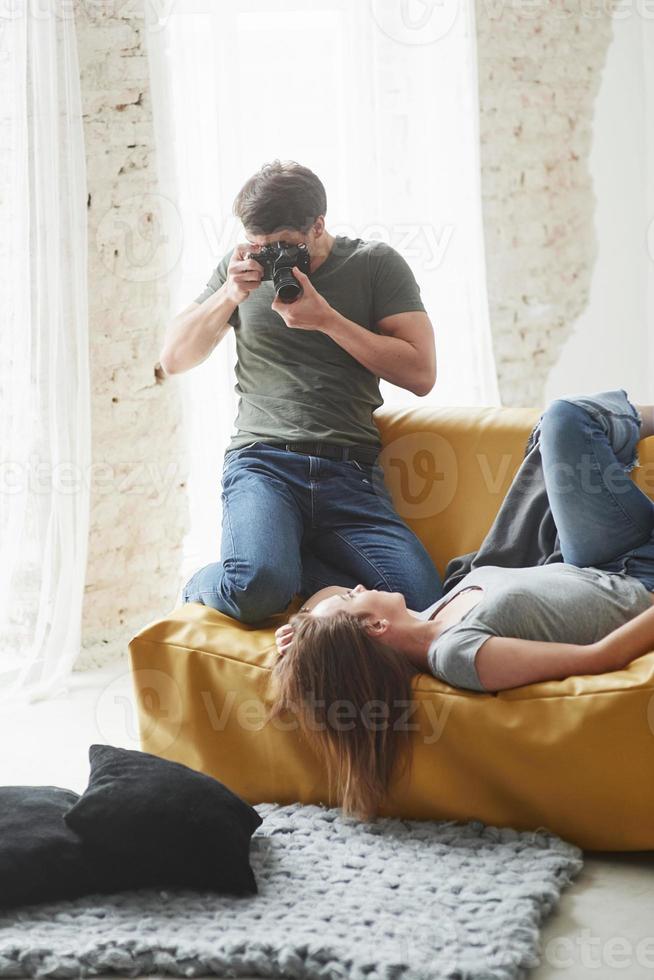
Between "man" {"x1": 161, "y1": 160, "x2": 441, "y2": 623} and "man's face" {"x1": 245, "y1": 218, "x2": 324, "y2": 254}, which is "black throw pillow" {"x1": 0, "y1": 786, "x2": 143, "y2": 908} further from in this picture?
"man's face" {"x1": 245, "y1": 218, "x2": 324, "y2": 254}

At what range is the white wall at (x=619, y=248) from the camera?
4000 mm

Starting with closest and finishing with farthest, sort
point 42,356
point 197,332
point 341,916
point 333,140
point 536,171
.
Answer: point 341,916
point 197,332
point 42,356
point 333,140
point 536,171

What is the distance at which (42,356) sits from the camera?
123 inches

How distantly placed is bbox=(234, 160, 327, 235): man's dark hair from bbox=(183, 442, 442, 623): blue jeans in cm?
50

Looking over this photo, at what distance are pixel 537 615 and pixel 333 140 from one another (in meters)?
2.13

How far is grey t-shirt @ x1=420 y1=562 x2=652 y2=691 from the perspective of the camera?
2.01 meters

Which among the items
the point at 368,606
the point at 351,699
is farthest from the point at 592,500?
the point at 351,699

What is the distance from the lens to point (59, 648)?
3184 millimetres

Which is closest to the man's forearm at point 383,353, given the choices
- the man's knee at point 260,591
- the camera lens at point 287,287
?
the camera lens at point 287,287

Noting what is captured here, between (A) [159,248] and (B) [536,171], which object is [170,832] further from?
(B) [536,171]

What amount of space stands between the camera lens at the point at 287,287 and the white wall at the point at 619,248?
191 centimetres

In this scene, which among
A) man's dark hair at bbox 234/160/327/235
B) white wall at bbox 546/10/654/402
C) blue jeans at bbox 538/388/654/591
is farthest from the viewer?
white wall at bbox 546/10/654/402

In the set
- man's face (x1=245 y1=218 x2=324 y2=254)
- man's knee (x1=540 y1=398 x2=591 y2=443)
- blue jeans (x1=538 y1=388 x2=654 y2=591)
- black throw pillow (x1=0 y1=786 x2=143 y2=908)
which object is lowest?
black throw pillow (x1=0 y1=786 x2=143 y2=908)

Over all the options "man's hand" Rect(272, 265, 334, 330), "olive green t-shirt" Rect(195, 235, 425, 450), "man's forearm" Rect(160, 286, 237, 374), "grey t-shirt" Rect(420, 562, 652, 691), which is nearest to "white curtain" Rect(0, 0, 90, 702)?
"man's forearm" Rect(160, 286, 237, 374)
